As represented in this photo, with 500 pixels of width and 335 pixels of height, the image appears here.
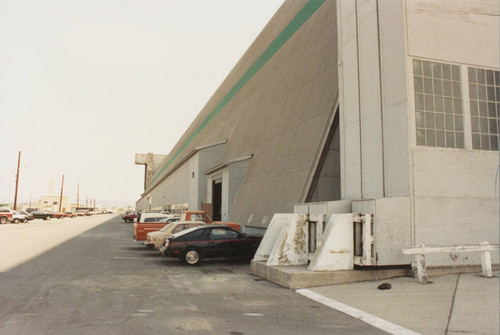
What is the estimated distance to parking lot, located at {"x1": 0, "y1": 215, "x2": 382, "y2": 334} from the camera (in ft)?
19.9

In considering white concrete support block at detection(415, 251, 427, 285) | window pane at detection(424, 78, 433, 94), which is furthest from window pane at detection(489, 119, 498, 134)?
white concrete support block at detection(415, 251, 427, 285)

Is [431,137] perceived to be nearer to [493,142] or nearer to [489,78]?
[493,142]

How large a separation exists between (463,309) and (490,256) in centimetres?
349

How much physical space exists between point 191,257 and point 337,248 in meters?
6.07

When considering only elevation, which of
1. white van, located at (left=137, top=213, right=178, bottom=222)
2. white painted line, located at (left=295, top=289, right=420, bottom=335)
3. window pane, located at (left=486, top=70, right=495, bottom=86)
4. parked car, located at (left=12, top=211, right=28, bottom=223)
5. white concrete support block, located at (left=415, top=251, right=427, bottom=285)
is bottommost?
white painted line, located at (left=295, top=289, right=420, bottom=335)

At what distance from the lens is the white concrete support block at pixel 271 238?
11.8 meters

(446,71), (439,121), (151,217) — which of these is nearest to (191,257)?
(439,121)

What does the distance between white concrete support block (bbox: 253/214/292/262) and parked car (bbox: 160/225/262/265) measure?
2.55m

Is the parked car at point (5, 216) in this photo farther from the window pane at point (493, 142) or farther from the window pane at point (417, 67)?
the window pane at point (493, 142)

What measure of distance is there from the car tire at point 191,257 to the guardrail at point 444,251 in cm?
750

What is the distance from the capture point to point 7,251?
16.9 metres

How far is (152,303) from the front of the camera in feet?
25.3

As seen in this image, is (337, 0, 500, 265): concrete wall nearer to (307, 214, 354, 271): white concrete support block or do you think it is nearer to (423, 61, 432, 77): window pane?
(423, 61, 432, 77): window pane

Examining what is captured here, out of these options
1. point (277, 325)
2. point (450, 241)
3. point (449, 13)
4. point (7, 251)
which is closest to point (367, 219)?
point (450, 241)
